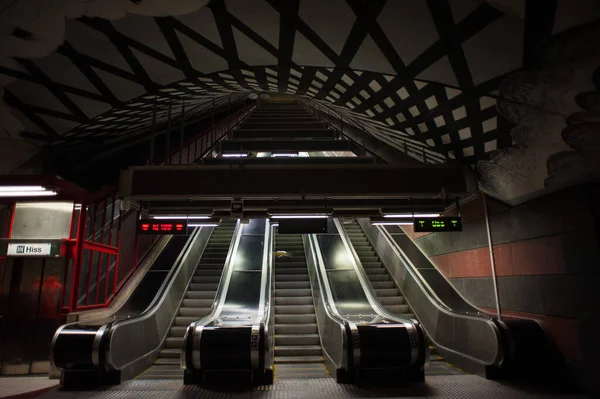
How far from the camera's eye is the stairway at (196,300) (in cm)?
658

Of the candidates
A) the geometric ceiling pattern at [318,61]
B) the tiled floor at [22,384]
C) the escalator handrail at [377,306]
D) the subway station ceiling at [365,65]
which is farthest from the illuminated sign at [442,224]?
the tiled floor at [22,384]

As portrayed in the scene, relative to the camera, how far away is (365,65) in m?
5.04

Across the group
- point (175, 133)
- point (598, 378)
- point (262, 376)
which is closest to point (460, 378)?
point (598, 378)

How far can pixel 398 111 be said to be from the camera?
6285 millimetres

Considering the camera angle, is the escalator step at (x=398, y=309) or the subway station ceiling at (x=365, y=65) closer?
the subway station ceiling at (x=365, y=65)

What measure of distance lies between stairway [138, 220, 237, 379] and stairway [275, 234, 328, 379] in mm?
1726

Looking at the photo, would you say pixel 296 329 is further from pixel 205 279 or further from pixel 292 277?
pixel 205 279

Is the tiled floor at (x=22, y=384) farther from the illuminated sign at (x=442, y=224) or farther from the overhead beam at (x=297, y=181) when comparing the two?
the illuminated sign at (x=442, y=224)

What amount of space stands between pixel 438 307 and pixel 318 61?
5327 mm

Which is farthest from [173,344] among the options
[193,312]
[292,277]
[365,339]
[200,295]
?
[365,339]

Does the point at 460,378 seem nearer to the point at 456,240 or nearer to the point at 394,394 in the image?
the point at 394,394

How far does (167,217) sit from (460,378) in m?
6.61

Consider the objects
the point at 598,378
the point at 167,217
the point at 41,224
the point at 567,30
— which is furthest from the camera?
the point at 167,217

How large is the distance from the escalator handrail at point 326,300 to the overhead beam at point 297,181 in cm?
225
